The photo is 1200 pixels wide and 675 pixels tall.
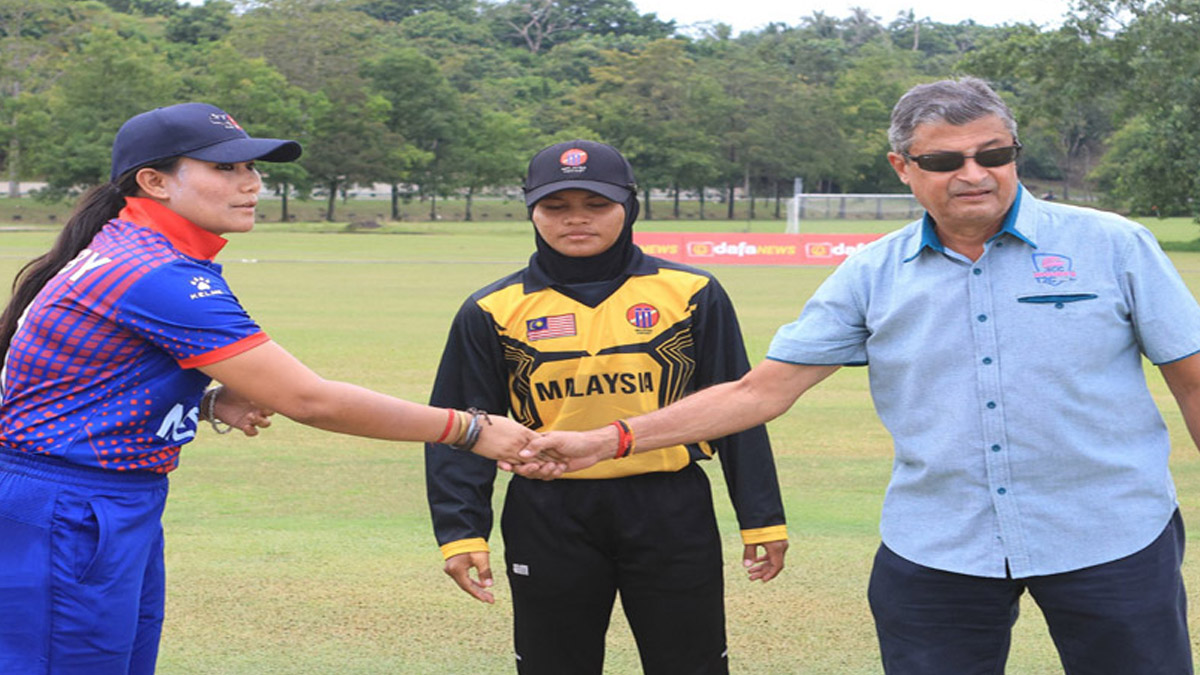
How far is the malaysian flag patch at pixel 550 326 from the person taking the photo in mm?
4125

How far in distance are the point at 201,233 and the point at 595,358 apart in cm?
119

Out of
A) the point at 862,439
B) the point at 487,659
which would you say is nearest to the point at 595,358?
the point at 487,659

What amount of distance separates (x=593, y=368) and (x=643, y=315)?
0.22 m

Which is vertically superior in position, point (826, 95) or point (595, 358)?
point (595, 358)

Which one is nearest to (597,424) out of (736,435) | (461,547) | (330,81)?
(736,435)

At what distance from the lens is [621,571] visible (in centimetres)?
417

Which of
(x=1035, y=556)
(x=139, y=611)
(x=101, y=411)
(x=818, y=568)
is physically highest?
(x=101, y=411)

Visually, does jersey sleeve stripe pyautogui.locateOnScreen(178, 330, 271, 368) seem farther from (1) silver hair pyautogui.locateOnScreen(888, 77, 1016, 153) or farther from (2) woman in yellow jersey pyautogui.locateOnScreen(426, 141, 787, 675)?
(1) silver hair pyautogui.locateOnScreen(888, 77, 1016, 153)

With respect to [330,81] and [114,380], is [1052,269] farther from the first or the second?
[330,81]

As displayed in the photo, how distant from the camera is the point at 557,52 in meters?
138

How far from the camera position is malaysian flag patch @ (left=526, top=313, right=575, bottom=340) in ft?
13.5

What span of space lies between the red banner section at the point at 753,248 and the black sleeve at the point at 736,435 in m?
32.5

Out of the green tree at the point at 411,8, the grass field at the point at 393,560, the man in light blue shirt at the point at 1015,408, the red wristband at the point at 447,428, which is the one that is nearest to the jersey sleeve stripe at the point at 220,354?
the red wristband at the point at 447,428

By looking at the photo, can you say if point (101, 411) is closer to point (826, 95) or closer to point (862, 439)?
point (862, 439)
